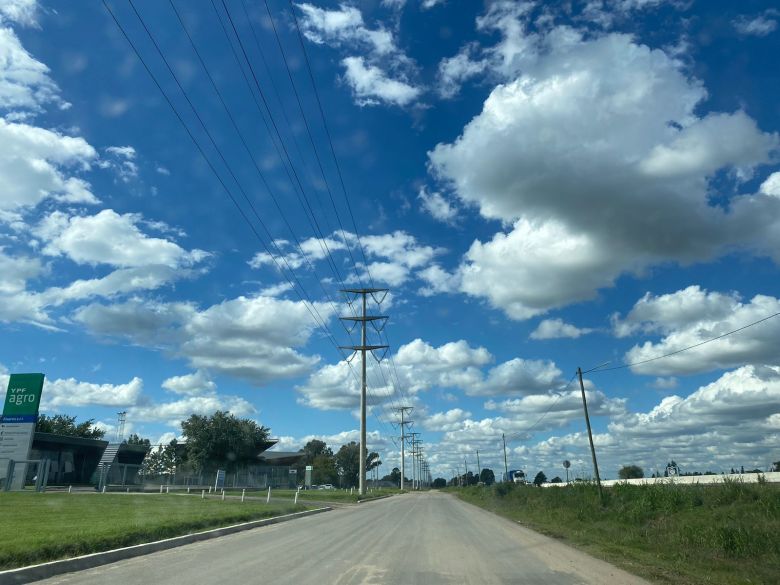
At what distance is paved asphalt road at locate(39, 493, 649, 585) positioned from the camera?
9.83 m

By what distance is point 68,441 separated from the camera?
64.9 meters

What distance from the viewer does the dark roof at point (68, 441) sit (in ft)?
196

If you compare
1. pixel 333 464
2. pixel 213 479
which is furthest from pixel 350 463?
pixel 213 479

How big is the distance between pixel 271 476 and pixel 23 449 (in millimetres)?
38954

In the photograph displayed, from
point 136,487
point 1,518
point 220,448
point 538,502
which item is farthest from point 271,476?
point 1,518

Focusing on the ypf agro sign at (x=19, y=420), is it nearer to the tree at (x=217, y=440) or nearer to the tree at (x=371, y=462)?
the tree at (x=217, y=440)

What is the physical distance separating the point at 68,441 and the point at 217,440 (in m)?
16.7

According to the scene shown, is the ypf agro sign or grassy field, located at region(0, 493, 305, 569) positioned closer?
grassy field, located at region(0, 493, 305, 569)

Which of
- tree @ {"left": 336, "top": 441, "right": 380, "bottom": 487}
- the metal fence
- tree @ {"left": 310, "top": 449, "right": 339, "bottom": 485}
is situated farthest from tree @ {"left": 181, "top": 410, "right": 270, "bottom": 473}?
tree @ {"left": 336, "top": 441, "right": 380, "bottom": 487}

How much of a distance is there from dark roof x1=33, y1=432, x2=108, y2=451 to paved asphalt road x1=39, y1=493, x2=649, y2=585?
5170 cm

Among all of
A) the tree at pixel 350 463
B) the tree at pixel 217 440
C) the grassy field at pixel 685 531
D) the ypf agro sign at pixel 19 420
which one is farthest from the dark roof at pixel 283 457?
the grassy field at pixel 685 531

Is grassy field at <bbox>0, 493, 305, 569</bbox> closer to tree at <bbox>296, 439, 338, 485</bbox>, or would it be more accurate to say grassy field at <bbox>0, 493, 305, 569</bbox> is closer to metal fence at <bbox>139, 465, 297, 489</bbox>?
metal fence at <bbox>139, 465, 297, 489</bbox>

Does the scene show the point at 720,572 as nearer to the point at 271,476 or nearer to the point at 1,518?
the point at 1,518

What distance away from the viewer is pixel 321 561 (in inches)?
467
